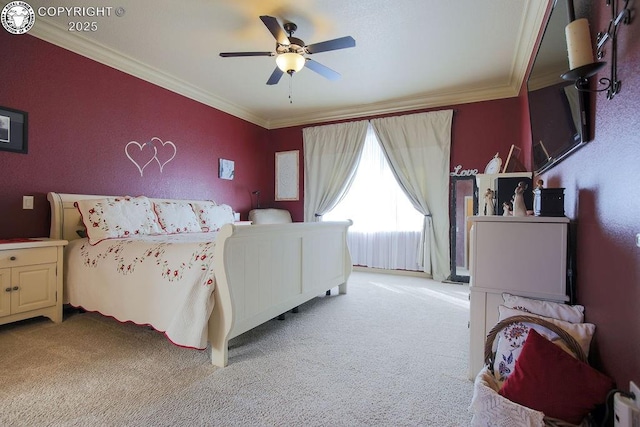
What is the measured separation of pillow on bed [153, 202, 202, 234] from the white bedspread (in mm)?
681

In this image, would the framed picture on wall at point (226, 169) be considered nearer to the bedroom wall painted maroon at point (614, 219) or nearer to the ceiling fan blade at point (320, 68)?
the ceiling fan blade at point (320, 68)

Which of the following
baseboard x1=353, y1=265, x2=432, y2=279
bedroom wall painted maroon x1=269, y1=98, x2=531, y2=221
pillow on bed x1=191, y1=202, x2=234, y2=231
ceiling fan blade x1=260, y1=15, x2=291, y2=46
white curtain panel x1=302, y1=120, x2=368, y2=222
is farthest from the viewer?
white curtain panel x1=302, y1=120, x2=368, y2=222

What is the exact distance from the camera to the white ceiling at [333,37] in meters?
2.41

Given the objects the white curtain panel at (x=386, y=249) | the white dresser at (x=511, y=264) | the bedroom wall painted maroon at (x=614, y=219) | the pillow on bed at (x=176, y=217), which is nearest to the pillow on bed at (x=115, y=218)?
the pillow on bed at (x=176, y=217)

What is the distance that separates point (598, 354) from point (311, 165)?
14.2 ft

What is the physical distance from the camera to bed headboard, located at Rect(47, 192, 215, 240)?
8.67 ft

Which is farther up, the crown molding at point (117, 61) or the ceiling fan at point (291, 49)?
the crown molding at point (117, 61)

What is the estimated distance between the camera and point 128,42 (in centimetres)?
290

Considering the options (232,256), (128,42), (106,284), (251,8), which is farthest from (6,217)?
(251,8)

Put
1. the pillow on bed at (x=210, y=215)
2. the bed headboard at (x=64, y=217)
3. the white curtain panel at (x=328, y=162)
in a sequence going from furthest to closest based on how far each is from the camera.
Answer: the white curtain panel at (x=328, y=162), the pillow on bed at (x=210, y=215), the bed headboard at (x=64, y=217)

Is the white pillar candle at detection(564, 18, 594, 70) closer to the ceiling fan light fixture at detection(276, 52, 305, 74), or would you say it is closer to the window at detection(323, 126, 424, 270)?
the ceiling fan light fixture at detection(276, 52, 305, 74)

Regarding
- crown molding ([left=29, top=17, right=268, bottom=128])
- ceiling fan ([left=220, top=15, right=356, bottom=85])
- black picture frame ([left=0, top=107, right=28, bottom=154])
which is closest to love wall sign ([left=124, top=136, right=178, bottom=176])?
crown molding ([left=29, top=17, right=268, bottom=128])

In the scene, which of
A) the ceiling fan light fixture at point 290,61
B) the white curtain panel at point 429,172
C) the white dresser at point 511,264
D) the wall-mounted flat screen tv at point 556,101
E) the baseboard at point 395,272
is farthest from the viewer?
the baseboard at point 395,272

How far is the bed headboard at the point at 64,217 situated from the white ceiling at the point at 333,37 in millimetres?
1414
